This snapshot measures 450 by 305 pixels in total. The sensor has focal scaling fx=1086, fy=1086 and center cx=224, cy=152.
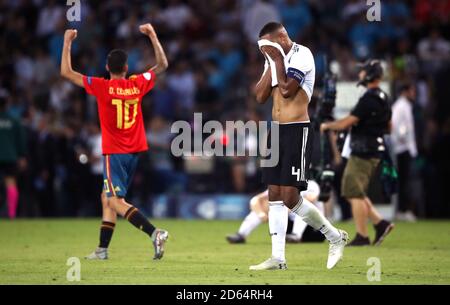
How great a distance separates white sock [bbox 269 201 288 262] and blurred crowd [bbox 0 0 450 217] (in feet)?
35.1

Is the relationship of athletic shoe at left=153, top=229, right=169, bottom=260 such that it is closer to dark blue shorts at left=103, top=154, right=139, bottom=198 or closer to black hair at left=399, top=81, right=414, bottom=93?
dark blue shorts at left=103, top=154, right=139, bottom=198

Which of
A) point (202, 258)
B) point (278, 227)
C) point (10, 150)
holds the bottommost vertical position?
point (202, 258)

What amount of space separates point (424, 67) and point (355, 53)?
1.62m

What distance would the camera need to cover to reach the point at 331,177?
16.1 m

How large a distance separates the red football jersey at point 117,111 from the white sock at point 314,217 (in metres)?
2.49

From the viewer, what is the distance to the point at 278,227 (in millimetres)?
11969

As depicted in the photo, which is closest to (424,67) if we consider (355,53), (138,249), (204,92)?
(355,53)

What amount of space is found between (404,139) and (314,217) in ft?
33.9

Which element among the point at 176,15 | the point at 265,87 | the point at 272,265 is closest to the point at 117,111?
the point at 265,87

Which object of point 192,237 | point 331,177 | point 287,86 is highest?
point 287,86

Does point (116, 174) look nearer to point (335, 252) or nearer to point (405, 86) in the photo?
point (335, 252)

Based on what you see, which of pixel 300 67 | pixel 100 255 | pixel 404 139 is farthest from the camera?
pixel 404 139
